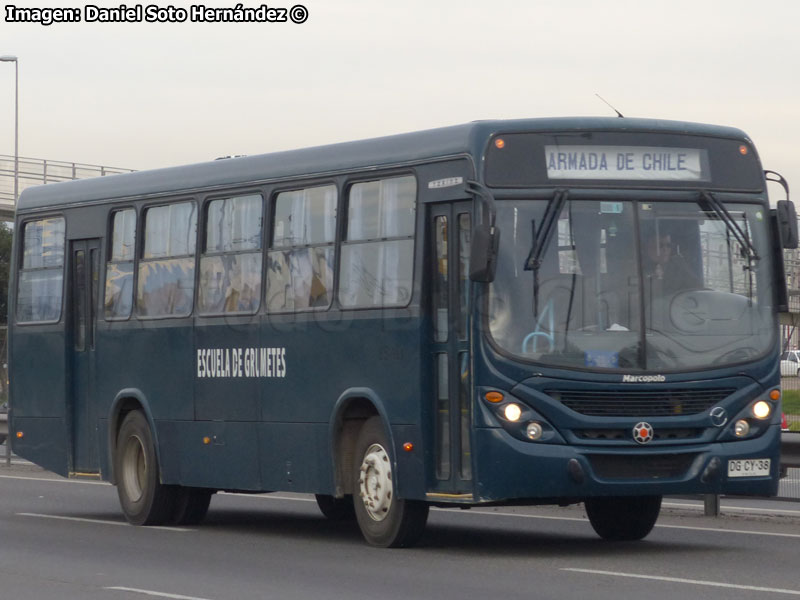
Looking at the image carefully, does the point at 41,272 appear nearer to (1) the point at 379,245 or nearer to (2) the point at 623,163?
(1) the point at 379,245

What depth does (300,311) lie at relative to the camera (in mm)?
14445

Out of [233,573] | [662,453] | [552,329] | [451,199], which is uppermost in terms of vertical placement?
[451,199]

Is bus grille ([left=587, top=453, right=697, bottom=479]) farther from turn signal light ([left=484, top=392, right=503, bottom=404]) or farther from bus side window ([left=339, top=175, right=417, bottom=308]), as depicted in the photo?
bus side window ([left=339, top=175, right=417, bottom=308])

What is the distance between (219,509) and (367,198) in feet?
20.2

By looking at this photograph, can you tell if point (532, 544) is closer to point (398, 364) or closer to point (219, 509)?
point (398, 364)

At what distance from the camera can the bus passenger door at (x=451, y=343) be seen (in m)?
12.5

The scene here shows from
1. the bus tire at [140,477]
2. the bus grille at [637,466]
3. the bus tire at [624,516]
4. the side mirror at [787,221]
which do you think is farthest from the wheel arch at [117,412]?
the side mirror at [787,221]

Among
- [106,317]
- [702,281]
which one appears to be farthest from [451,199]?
[106,317]

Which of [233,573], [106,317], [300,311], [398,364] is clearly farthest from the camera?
[106,317]

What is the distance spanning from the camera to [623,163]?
12688 mm

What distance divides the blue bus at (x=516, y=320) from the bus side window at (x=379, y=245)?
0.02m

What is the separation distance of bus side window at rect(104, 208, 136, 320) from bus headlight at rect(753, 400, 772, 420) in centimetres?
657

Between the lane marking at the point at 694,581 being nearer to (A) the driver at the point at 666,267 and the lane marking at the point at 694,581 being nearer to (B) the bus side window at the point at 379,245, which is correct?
(A) the driver at the point at 666,267

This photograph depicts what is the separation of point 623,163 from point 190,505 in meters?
6.08
